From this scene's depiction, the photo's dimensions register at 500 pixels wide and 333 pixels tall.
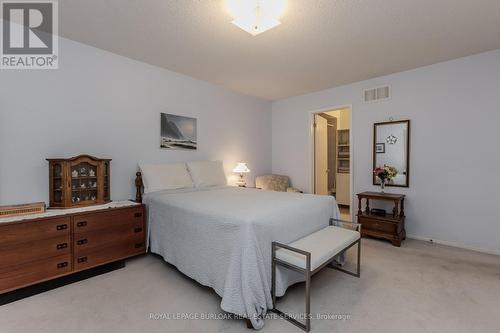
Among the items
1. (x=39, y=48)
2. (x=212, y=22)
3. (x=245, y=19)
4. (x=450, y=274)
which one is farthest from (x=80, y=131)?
(x=450, y=274)

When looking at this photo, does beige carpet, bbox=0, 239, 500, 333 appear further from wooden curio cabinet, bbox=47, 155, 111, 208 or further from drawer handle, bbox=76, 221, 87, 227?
wooden curio cabinet, bbox=47, 155, 111, 208

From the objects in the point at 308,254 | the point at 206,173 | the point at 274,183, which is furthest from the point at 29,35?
the point at 274,183

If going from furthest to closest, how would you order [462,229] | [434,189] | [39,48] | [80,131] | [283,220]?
[434,189], [462,229], [80,131], [39,48], [283,220]

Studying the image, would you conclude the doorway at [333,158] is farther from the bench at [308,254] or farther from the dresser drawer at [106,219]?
the dresser drawer at [106,219]

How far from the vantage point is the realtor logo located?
218cm

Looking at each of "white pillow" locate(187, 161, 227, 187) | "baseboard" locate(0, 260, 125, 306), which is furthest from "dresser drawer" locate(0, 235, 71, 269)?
"white pillow" locate(187, 161, 227, 187)

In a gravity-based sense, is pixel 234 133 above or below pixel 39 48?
below

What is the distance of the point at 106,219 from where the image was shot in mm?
2457

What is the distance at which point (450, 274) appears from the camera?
245 centimetres

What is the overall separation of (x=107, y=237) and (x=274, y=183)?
10.2 feet

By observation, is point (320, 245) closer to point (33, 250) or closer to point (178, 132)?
point (33, 250)

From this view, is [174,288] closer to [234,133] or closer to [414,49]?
[234,133]

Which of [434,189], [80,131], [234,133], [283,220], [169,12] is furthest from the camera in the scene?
A: [234,133]

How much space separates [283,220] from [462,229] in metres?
2.84
